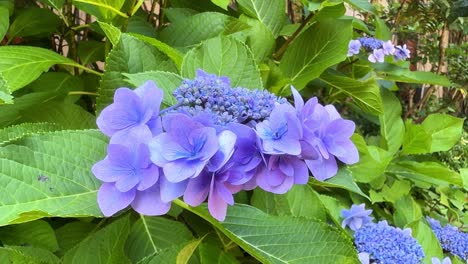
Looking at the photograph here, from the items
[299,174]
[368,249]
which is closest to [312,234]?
[299,174]

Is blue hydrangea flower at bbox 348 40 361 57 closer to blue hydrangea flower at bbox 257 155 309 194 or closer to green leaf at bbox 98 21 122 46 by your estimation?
green leaf at bbox 98 21 122 46

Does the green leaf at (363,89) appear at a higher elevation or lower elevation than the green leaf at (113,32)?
lower

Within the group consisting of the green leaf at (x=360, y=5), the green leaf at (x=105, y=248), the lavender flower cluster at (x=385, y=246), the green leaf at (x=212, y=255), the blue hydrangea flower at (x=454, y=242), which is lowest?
the blue hydrangea flower at (x=454, y=242)

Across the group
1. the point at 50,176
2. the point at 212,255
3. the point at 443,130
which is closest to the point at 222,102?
the point at 50,176

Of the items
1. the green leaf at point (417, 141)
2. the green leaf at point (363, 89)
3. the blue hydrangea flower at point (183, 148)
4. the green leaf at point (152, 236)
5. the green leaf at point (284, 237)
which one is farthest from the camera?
the green leaf at point (417, 141)

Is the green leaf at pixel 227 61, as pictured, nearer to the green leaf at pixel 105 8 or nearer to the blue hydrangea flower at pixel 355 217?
the green leaf at pixel 105 8

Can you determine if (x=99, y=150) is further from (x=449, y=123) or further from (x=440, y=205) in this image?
(x=440, y=205)

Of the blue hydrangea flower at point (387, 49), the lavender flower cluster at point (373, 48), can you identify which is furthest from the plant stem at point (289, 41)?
the blue hydrangea flower at point (387, 49)

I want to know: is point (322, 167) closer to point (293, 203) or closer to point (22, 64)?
point (293, 203)
